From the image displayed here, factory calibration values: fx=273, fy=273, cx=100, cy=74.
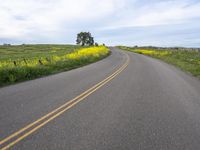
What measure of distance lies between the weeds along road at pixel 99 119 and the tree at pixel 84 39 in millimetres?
124047

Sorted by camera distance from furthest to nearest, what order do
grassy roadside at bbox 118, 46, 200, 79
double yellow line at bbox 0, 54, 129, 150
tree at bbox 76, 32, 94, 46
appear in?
tree at bbox 76, 32, 94, 46 → grassy roadside at bbox 118, 46, 200, 79 → double yellow line at bbox 0, 54, 129, 150

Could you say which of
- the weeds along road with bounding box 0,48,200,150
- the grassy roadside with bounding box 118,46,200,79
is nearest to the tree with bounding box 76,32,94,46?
the grassy roadside with bounding box 118,46,200,79

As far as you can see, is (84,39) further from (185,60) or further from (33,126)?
(33,126)

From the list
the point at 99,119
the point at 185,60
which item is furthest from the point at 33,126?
the point at 185,60

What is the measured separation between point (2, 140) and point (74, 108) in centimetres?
287

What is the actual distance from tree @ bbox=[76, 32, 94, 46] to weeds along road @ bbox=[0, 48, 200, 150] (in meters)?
124

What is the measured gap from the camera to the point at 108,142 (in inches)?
209

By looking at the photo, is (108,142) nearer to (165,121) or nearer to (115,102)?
(165,121)

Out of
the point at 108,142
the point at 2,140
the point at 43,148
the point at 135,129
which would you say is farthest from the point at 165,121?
the point at 2,140

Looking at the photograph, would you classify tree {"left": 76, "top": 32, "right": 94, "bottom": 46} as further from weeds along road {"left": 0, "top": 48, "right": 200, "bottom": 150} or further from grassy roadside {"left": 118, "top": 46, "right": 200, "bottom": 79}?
weeds along road {"left": 0, "top": 48, "right": 200, "bottom": 150}

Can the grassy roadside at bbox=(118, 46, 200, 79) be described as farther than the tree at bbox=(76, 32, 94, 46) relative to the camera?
No

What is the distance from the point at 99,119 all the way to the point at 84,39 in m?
129

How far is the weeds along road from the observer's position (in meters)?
5.31

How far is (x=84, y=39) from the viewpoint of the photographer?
134 m
